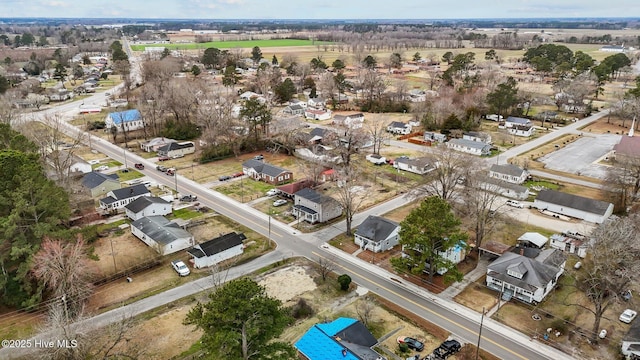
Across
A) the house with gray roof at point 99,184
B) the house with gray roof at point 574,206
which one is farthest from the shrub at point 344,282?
the house with gray roof at point 99,184

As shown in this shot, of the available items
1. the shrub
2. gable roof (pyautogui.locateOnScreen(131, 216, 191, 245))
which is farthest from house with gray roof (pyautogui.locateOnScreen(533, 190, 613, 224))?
gable roof (pyautogui.locateOnScreen(131, 216, 191, 245))

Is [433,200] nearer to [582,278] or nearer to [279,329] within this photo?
[582,278]

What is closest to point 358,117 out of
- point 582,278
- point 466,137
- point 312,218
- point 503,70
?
point 466,137

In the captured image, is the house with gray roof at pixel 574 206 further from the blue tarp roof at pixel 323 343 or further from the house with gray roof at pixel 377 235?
the blue tarp roof at pixel 323 343

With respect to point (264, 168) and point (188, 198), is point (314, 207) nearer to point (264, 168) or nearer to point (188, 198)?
point (264, 168)

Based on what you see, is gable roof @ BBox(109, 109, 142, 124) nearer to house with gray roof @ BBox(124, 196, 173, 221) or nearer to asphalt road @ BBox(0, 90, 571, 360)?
house with gray roof @ BBox(124, 196, 173, 221)

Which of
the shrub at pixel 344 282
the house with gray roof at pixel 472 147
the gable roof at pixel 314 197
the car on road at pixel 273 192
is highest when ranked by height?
the house with gray roof at pixel 472 147
